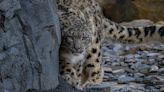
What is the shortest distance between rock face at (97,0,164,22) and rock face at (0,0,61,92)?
16.7 ft

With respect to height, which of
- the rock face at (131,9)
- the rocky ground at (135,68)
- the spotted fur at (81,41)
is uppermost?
the spotted fur at (81,41)

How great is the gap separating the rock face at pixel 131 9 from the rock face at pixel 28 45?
5.08 m

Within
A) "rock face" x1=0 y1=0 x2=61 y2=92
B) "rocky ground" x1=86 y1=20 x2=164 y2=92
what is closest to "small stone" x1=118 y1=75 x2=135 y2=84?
"rocky ground" x1=86 y1=20 x2=164 y2=92

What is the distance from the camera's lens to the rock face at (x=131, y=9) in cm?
851

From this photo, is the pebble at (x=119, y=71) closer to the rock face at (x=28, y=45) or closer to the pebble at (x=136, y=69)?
the pebble at (x=136, y=69)

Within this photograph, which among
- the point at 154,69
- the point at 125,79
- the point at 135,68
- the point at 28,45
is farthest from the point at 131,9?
the point at 28,45

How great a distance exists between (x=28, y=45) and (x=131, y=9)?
216 inches

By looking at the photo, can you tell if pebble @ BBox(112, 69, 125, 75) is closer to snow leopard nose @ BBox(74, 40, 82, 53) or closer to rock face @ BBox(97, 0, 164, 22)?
snow leopard nose @ BBox(74, 40, 82, 53)

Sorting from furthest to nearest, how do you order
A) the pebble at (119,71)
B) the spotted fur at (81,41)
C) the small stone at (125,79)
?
the pebble at (119,71) → the small stone at (125,79) → the spotted fur at (81,41)

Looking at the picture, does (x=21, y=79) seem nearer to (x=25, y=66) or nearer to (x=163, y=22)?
(x=25, y=66)

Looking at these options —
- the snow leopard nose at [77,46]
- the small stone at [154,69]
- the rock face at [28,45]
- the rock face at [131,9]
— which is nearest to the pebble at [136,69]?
the small stone at [154,69]

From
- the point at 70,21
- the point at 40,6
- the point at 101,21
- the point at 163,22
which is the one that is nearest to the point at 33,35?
the point at 40,6

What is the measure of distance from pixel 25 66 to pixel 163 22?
5274 millimetres

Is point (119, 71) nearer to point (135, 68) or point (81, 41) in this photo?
point (135, 68)
